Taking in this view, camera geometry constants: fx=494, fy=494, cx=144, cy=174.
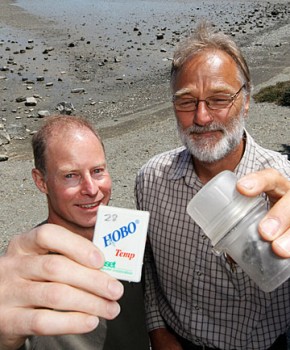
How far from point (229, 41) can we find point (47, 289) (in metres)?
2.37

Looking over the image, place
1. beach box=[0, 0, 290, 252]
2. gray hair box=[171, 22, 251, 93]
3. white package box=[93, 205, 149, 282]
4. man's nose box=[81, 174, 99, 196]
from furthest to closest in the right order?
beach box=[0, 0, 290, 252] < gray hair box=[171, 22, 251, 93] < man's nose box=[81, 174, 99, 196] < white package box=[93, 205, 149, 282]

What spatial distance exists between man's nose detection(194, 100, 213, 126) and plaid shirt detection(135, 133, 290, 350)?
0.32 meters

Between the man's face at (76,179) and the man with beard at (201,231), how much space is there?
679mm

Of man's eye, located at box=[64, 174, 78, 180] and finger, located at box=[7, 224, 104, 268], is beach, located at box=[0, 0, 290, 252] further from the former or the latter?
finger, located at box=[7, 224, 104, 268]

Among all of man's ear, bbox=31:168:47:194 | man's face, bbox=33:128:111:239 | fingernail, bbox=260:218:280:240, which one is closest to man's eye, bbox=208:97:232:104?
man's face, bbox=33:128:111:239

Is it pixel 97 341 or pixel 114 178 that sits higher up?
pixel 97 341

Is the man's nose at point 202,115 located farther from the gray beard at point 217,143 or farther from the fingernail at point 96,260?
the fingernail at point 96,260

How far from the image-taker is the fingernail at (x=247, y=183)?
1.69 metres

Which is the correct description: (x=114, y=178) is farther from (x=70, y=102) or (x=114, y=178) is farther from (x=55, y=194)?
(x=70, y=102)

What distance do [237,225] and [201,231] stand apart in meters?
1.48

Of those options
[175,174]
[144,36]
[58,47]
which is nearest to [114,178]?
[175,174]

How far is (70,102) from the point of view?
51.9ft

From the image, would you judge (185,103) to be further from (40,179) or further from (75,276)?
(75,276)

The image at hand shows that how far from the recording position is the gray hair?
324 centimetres
